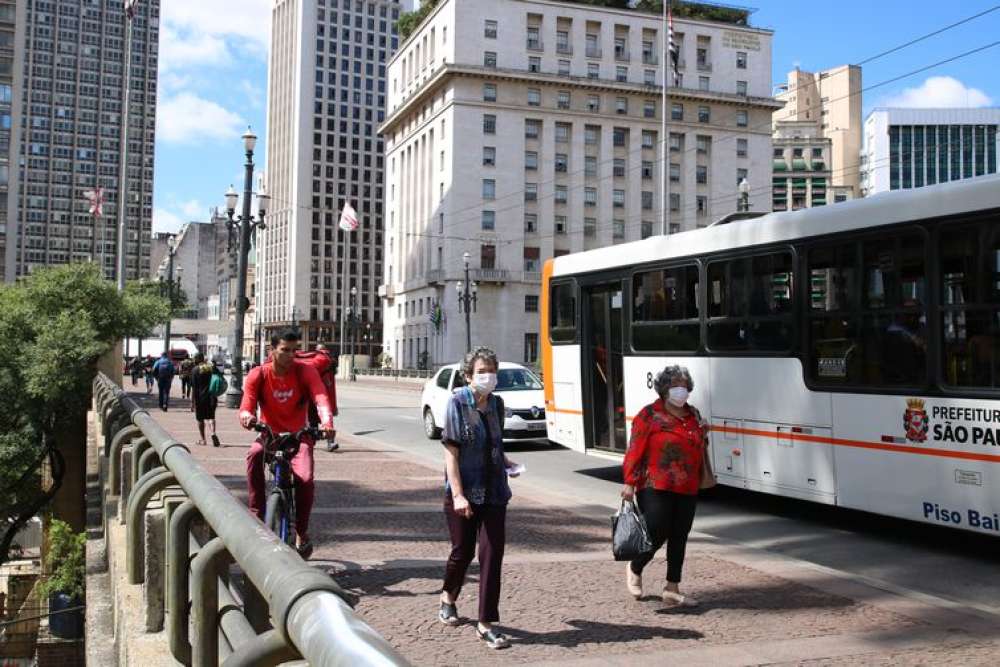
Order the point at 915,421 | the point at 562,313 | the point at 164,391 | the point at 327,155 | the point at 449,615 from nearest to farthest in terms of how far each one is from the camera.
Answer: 1. the point at 449,615
2. the point at 915,421
3. the point at 562,313
4. the point at 164,391
5. the point at 327,155

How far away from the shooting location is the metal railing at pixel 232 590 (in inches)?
71.4

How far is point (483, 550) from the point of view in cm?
610

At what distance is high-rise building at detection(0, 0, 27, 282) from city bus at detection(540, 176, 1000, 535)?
88.8 meters

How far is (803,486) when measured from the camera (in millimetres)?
10672

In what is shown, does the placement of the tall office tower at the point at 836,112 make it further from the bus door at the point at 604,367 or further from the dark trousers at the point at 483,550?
the dark trousers at the point at 483,550

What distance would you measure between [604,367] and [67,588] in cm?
1620

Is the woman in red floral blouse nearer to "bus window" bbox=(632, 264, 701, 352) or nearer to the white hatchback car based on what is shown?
"bus window" bbox=(632, 264, 701, 352)

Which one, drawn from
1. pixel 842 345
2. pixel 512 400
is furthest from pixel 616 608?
→ pixel 512 400

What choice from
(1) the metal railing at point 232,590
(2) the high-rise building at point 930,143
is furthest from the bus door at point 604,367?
(2) the high-rise building at point 930,143

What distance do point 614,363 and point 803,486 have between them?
4252 millimetres

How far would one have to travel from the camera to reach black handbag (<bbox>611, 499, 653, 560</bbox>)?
688cm

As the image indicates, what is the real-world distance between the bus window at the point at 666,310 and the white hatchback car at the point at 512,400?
5.41m

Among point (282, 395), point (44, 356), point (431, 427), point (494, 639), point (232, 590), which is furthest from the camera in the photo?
point (44, 356)

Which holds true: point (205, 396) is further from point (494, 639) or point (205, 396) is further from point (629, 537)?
point (494, 639)
